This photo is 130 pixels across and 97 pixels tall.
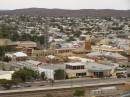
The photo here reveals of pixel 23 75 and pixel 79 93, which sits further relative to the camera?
pixel 23 75

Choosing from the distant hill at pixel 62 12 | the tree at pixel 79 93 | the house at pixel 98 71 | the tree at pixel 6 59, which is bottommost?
the distant hill at pixel 62 12

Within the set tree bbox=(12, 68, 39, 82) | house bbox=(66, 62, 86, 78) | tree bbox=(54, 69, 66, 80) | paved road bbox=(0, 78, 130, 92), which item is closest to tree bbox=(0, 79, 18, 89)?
paved road bbox=(0, 78, 130, 92)

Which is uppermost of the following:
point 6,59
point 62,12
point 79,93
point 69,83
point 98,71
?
point 79,93

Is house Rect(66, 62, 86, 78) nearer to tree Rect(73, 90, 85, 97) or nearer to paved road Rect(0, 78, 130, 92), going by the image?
paved road Rect(0, 78, 130, 92)

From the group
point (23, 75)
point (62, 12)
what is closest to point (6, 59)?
point (23, 75)

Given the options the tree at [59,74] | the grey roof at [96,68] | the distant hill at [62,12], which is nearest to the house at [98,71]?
the grey roof at [96,68]

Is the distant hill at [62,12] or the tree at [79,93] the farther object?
the distant hill at [62,12]

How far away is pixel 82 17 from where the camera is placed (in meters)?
25.7

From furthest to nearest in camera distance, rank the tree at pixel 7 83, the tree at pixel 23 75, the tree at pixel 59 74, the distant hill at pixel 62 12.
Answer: the distant hill at pixel 62 12
the tree at pixel 59 74
the tree at pixel 23 75
the tree at pixel 7 83

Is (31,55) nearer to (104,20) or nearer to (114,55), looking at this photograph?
(114,55)

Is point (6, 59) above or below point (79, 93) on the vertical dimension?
below

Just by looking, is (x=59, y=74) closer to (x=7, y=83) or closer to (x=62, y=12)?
(x=7, y=83)

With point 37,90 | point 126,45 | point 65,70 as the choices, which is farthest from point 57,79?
point 126,45

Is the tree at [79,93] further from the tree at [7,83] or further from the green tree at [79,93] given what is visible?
the tree at [7,83]
